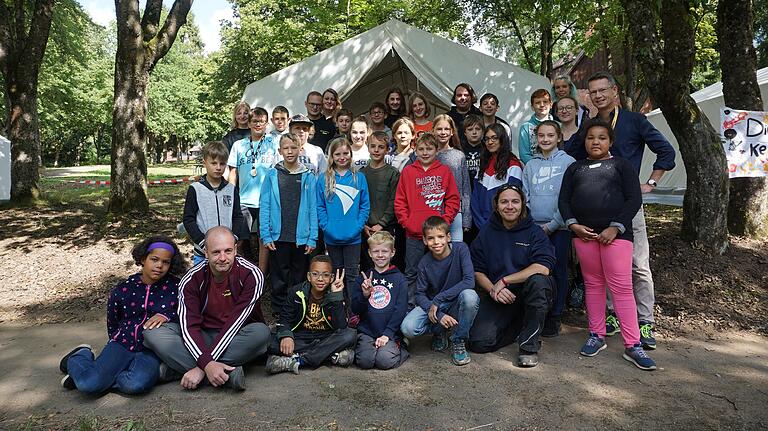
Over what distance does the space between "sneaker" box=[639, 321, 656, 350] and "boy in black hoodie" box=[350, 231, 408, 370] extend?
173 centimetres

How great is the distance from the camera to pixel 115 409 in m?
2.86

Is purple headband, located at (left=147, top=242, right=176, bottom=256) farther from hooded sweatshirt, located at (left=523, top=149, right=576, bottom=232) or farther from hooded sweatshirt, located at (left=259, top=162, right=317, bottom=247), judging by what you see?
hooded sweatshirt, located at (left=523, top=149, right=576, bottom=232)

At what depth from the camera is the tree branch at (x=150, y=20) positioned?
754 cm

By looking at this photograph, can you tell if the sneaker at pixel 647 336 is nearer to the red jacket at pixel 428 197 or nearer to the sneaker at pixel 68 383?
the red jacket at pixel 428 197

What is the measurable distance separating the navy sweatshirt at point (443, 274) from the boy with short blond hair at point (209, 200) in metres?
1.69

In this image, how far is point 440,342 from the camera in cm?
387

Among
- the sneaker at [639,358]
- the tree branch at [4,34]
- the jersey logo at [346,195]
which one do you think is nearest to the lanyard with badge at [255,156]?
the jersey logo at [346,195]

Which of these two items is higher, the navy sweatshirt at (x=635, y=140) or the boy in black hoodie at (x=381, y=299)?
the navy sweatshirt at (x=635, y=140)

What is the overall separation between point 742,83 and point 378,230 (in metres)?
4.07

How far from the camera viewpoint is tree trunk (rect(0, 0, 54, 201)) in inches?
350

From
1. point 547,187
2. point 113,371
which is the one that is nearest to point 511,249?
point 547,187

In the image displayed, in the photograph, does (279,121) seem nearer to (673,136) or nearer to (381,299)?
(381,299)

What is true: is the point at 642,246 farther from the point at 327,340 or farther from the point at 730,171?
the point at 327,340

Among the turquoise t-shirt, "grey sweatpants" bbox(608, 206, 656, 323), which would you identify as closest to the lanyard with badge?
the turquoise t-shirt
